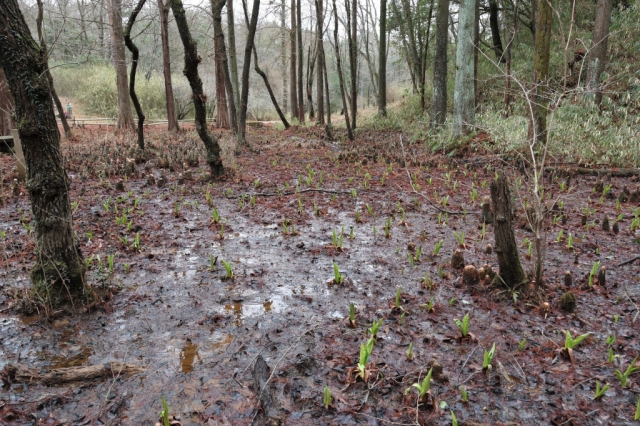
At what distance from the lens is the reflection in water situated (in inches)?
107

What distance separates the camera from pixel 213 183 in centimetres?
822

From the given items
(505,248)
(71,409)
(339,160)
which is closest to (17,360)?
(71,409)

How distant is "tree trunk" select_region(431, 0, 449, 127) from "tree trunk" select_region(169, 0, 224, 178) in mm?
7125

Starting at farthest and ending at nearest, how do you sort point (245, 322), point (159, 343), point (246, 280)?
1. point (246, 280)
2. point (245, 322)
3. point (159, 343)

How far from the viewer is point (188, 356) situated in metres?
2.85

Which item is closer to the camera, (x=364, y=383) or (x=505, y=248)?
(x=364, y=383)

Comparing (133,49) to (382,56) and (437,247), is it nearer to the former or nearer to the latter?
(437,247)

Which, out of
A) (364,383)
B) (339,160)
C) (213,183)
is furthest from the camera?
(339,160)

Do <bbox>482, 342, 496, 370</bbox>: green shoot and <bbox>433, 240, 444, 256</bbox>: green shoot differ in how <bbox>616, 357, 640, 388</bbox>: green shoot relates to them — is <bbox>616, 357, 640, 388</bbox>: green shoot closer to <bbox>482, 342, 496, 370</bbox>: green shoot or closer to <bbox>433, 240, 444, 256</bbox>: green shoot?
<bbox>482, 342, 496, 370</bbox>: green shoot

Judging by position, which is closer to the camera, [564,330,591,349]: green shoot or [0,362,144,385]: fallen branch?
[0,362,144,385]: fallen branch

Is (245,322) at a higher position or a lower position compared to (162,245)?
lower

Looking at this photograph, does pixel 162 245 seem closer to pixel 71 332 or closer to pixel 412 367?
pixel 71 332

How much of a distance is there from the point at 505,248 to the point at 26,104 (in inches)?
163

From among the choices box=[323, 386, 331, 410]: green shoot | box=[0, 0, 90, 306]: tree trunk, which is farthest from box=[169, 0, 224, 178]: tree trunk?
box=[323, 386, 331, 410]: green shoot
